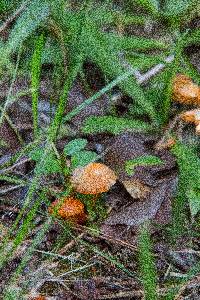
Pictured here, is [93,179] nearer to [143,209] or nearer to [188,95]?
[143,209]

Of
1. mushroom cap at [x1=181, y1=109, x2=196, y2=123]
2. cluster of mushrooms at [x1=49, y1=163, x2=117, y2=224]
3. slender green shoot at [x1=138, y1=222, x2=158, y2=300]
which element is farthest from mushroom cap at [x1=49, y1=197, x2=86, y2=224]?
mushroom cap at [x1=181, y1=109, x2=196, y2=123]

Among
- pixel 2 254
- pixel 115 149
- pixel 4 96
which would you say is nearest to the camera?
pixel 2 254

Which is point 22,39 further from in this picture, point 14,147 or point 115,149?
point 115,149

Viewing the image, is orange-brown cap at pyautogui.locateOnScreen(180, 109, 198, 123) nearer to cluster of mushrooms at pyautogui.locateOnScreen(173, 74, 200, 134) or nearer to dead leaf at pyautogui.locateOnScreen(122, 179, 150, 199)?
cluster of mushrooms at pyautogui.locateOnScreen(173, 74, 200, 134)

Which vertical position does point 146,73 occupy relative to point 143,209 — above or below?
above

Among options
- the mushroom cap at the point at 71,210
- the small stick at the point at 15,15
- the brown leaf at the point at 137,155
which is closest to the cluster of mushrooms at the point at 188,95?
the brown leaf at the point at 137,155

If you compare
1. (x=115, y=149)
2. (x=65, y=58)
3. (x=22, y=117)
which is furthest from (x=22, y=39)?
(x=115, y=149)

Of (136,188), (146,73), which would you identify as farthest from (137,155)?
(146,73)
